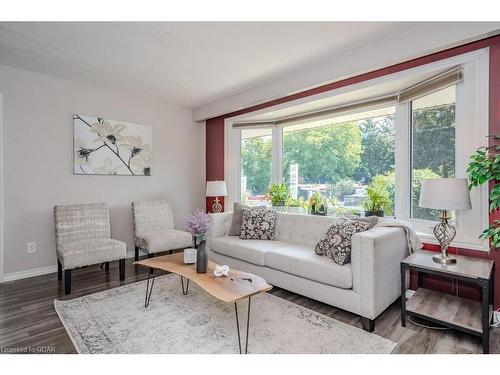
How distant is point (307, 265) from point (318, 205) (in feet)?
4.25

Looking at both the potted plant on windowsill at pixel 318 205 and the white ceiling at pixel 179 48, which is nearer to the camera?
the white ceiling at pixel 179 48

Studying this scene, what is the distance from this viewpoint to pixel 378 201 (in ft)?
10.5

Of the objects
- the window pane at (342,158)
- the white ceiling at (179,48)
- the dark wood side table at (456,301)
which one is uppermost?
the white ceiling at (179,48)

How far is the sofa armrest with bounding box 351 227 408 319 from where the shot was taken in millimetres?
2123

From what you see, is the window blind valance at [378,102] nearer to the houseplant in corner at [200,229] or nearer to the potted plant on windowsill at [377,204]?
the potted plant on windowsill at [377,204]

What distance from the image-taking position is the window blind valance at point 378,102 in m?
2.57

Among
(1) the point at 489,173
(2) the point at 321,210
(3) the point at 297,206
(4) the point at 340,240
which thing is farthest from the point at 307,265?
(3) the point at 297,206

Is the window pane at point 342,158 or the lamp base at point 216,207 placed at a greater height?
the window pane at point 342,158

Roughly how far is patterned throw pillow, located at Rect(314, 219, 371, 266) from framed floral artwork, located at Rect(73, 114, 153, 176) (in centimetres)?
314

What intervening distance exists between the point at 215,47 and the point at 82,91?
2.28m

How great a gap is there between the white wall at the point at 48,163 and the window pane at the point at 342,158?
2340 millimetres

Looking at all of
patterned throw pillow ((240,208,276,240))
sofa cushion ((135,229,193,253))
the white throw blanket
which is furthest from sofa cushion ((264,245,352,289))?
sofa cushion ((135,229,193,253))

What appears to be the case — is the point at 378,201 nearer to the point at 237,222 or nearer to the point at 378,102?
the point at 378,102
